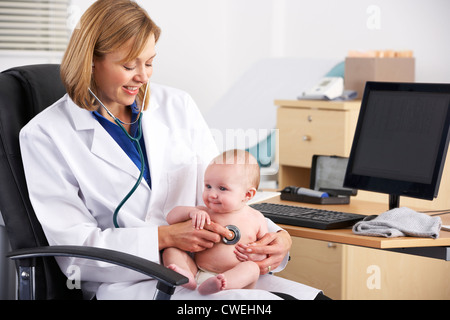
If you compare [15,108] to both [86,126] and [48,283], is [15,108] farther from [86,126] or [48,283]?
[48,283]

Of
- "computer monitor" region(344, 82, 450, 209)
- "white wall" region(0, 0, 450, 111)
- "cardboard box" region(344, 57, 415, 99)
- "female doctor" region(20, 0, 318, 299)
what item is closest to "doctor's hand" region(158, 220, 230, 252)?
"female doctor" region(20, 0, 318, 299)

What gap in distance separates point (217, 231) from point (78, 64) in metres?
0.55

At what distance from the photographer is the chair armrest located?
135cm

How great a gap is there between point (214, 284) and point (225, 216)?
227mm

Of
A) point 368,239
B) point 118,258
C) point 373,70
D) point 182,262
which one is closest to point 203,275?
point 182,262

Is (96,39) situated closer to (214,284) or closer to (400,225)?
(214,284)

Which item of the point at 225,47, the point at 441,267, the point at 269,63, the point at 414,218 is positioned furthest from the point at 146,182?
the point at 225,47

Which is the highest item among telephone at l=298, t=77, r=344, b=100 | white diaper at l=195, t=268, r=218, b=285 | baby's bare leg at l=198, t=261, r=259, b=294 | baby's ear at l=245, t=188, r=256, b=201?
telephone at l=298, t=77, r=344, b=100

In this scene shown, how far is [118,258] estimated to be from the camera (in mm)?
Result: 1407

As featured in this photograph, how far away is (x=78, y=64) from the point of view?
1.68 meters

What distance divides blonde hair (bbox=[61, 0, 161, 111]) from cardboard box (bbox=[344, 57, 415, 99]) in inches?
75.3

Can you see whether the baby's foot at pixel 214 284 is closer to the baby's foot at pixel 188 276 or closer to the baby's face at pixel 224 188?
the baby's foot at pixel 188 276

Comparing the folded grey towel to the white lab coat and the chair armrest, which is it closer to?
the white lab coat

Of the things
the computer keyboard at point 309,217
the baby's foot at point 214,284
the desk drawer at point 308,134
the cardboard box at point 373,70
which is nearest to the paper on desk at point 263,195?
the computer keyboard at point 309,217
